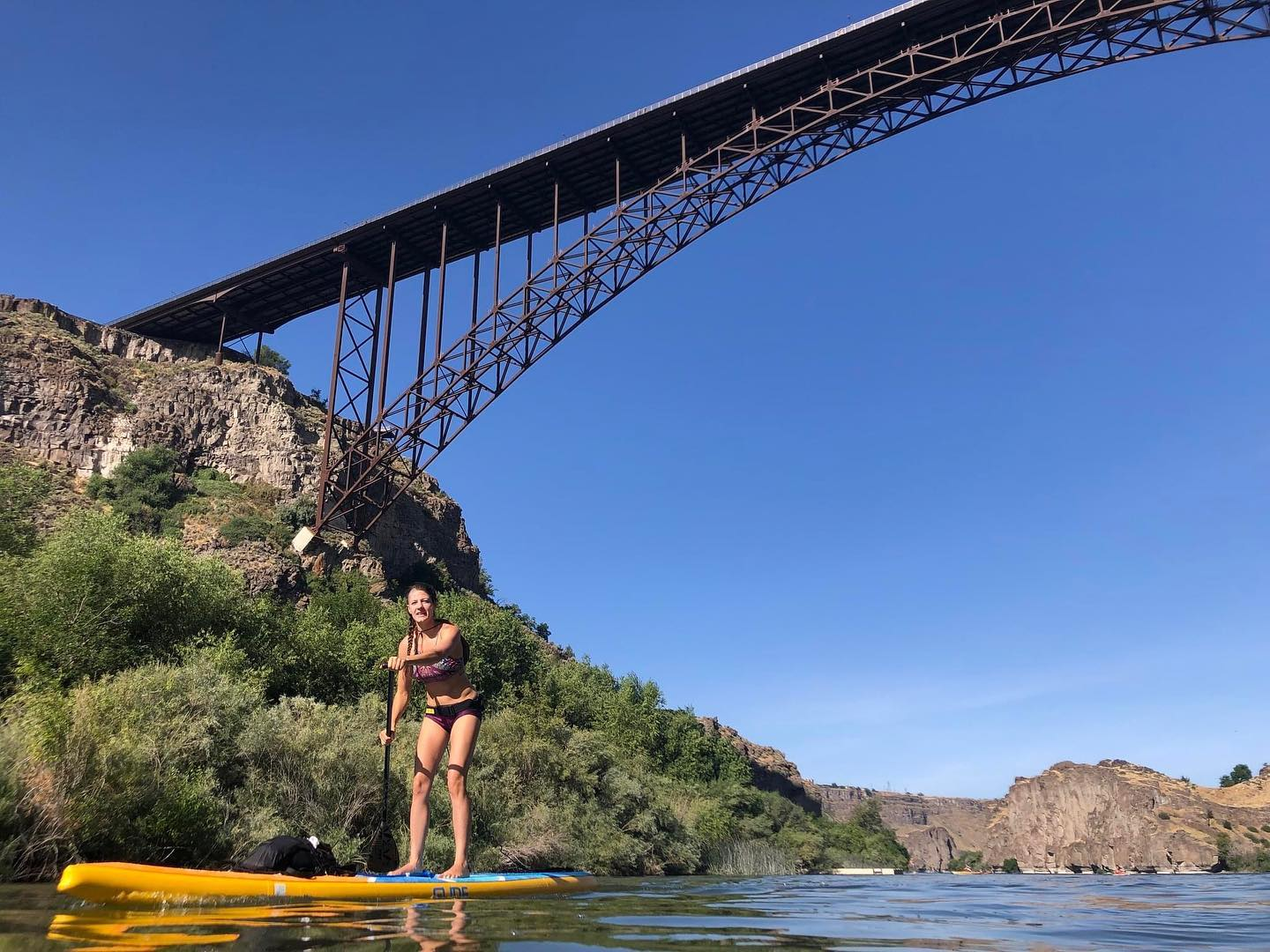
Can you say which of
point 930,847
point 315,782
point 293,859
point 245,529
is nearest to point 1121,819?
point 245,529

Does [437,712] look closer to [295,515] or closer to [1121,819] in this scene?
[295,515]

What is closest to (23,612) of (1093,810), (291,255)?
(291,255)

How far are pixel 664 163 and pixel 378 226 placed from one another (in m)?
11.3

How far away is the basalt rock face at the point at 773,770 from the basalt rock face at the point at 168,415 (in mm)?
41582

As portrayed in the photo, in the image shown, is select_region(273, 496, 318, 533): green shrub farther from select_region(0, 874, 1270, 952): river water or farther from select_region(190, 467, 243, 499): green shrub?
select_region(0, 874, 1270, 952): river water

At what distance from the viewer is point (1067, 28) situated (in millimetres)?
A: 24547

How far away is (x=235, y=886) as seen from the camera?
492 cm

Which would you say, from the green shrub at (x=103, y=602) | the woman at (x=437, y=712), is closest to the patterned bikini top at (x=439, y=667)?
the woman at (x=437, y=712)

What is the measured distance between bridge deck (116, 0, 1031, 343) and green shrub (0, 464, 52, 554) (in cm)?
1377

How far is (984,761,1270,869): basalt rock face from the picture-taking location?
72.7 m

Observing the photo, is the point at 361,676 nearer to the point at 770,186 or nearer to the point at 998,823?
the point at 770,186

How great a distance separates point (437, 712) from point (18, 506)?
821 inches

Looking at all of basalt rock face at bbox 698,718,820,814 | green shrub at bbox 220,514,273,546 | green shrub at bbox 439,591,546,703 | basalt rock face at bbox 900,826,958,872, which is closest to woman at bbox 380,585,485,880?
green shrub at bbox 439,591,546,703

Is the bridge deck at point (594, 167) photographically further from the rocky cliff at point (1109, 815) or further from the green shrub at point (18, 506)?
the rocky cliff at point (1109, 815)
